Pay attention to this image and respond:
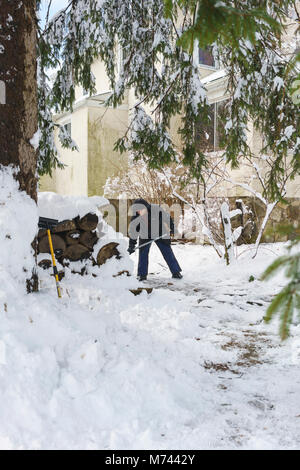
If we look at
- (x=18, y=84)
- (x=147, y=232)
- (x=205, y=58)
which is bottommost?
(x=147, y=232)

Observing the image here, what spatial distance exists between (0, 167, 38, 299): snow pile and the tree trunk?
0.11 meters

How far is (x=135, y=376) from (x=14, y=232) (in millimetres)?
1590

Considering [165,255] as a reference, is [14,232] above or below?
above

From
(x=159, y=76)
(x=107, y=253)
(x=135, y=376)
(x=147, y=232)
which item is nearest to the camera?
(x=135, y=376)

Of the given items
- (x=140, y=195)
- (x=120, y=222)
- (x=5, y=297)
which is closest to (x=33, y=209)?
(x=5, y=297)

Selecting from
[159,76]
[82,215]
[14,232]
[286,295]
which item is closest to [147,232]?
[82,215]

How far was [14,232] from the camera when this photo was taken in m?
3.14

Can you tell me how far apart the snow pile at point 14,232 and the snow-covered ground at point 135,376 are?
4 centimetres

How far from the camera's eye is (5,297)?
115 inches

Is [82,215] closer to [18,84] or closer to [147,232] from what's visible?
[147,232]

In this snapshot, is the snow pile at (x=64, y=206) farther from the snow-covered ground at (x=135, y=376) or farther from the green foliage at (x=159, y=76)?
the snow-covered ground at (x=135, y=376)

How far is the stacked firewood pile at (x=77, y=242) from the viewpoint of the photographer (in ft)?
15.9

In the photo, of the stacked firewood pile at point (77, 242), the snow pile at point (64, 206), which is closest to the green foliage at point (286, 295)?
the stacked firewood pile at point (77, 242)
